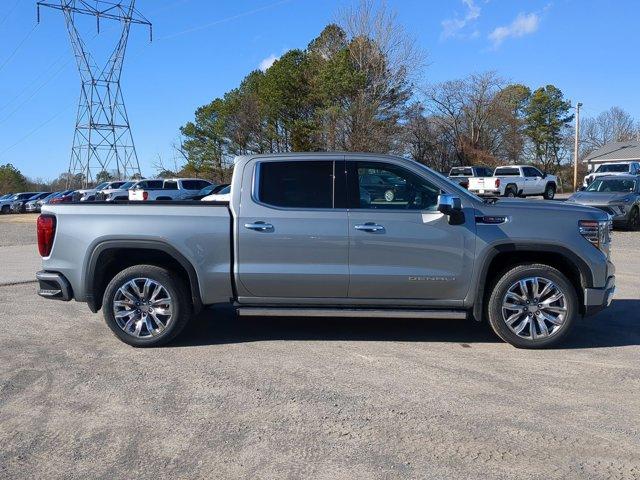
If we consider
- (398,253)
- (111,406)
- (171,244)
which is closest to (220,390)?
(111,406)

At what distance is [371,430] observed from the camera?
13.8 ft

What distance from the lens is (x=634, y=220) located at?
19.2 metres

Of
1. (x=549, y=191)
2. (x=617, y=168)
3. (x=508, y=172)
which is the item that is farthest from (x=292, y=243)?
(x=617, y=168)

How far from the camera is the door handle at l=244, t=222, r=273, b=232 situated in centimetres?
601

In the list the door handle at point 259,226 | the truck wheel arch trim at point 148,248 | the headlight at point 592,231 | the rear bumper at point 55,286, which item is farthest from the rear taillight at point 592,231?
the rear bumper at point 55,286

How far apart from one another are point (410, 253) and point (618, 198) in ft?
50.6

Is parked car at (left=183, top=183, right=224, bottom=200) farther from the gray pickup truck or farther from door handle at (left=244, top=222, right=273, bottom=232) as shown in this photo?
door handle at (left=244, top=222, right=273, bottom=232)

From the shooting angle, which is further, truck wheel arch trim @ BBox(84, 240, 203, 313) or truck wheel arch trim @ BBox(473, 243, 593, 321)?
truck wheel arch trim @ BBox(84, 240, 203, 313)

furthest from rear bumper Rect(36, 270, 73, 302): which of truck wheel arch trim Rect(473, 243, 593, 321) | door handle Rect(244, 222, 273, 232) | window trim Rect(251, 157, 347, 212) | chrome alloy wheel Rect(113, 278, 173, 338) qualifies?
truck wheel arch trim Rect(473, 243, 593, 321)

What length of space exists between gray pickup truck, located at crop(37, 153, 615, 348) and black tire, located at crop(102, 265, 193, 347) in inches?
0.5

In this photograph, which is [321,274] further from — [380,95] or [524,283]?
[380,95]

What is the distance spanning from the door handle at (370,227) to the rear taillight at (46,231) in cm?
307

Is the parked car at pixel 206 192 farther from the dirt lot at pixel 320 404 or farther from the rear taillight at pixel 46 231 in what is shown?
the dirt lot at pixel 320 404

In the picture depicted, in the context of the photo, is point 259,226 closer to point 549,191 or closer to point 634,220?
point 634,220
